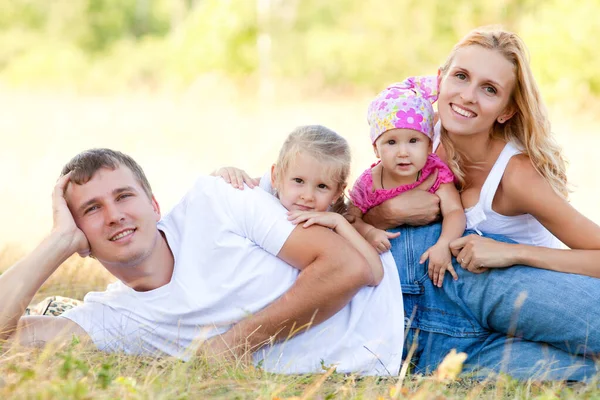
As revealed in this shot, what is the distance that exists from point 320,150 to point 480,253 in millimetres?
930

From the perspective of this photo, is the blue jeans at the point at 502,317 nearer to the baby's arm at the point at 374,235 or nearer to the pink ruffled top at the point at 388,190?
the baby's arm at the point at 374,235

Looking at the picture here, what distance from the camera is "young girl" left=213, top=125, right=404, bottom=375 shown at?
351 centimetres

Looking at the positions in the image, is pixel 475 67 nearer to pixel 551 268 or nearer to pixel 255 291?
pixel 551 268

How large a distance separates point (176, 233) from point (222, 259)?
33 centimetres

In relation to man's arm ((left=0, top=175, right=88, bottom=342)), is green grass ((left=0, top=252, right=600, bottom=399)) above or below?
below

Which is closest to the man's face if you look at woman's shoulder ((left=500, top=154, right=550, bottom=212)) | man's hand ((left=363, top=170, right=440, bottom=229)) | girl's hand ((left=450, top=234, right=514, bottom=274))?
man's hand ((left=363, top=170, right=440, bottom=229))

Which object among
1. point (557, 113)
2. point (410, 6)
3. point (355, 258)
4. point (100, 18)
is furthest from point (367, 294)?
point (100, 18)

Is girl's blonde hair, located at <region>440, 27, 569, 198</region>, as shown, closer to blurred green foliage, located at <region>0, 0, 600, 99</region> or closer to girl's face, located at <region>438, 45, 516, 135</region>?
girl's face, located at <region>438, 45, 516, 135</region>

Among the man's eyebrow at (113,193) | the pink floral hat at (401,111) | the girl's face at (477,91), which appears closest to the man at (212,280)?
the man's eyebrow at (113,193)

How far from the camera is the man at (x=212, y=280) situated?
11.2 ft

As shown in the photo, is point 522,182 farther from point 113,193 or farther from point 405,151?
point 113,193

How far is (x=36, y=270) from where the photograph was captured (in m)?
3.44

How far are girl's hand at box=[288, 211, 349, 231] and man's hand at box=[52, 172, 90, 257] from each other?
101 centimetres

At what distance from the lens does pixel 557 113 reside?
627 inches
